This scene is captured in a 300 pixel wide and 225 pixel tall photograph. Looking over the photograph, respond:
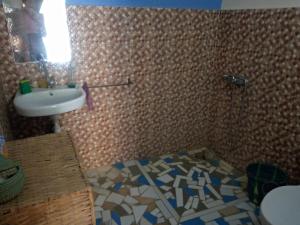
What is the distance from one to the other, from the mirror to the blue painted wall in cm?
16

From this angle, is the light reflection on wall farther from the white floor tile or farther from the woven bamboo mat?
the white floor tile

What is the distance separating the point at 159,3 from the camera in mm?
2162

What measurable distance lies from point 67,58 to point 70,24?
260 mm

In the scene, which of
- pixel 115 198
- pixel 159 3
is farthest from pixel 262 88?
pixel 115 198

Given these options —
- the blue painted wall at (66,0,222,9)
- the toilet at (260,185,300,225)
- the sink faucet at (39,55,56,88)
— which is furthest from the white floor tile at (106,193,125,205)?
the blue painted wall at (66,0,222,9)

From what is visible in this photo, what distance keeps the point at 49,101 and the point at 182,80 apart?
1.24 m

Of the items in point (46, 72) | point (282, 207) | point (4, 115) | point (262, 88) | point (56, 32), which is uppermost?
point (56, 32)

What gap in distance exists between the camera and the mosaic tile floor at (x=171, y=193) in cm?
186

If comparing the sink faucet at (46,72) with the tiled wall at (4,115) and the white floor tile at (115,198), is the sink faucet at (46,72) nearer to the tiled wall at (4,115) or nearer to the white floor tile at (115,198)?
the tiled wall at (4,115)

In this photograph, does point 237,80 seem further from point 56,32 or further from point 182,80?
point 56,32

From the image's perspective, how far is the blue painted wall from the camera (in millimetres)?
1959

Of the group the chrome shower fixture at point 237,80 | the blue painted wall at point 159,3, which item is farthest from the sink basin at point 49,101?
the chrome shower fixture at point 237,80

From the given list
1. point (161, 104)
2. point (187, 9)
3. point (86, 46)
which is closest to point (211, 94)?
point (161, 104)

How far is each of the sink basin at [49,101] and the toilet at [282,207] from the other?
4.27 feet
